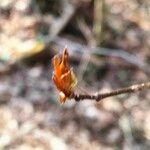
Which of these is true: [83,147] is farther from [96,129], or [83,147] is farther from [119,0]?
[119,0]

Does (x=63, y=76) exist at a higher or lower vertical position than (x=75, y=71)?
higher

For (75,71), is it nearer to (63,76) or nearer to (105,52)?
(105,52)

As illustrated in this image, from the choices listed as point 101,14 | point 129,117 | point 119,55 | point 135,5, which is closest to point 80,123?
point 129,117

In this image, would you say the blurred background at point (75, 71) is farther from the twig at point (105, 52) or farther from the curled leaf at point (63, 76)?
the curled leaf at point (63, 76)

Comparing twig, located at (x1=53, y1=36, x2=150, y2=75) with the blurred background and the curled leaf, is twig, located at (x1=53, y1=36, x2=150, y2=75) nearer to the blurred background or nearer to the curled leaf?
the blurred background

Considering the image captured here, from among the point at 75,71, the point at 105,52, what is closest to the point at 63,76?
the point at 75,71

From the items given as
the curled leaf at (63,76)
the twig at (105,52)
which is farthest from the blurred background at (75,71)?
the curled leaf at (63,76)

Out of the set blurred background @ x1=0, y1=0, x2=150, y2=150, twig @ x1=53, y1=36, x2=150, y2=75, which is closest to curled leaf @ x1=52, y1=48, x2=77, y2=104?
blurred background @ x1=0, y1=0, x2=150, y2=150
